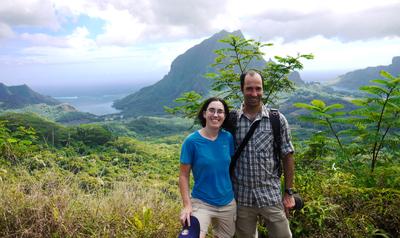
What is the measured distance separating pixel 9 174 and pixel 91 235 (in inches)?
71.7

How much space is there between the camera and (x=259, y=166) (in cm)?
255

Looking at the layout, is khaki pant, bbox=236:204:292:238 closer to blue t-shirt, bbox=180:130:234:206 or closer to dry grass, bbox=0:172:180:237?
blue t-shirt, bbox=180:130:234:206

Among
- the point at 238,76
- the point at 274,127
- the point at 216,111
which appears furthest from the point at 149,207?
the point at 238,76

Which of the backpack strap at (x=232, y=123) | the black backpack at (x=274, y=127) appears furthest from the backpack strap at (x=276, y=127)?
the backpack strap at (x=232, y=123)

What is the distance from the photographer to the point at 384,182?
3.46 m

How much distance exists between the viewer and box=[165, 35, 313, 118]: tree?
15.0 feet

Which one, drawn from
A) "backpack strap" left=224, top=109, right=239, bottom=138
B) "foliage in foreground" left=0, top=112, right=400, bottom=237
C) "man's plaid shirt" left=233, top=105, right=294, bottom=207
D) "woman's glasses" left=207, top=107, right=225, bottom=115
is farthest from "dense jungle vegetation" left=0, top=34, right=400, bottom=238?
"woman's glasses" left=207, top=107, right=225, bottom=115

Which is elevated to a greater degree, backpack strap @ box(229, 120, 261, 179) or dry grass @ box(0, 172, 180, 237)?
backpack strap @ box(229, 120, 261, 179)

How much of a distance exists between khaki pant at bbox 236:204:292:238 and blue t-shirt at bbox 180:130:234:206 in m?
0.26

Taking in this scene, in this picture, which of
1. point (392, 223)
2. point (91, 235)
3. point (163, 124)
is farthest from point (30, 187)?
point (163, 124)

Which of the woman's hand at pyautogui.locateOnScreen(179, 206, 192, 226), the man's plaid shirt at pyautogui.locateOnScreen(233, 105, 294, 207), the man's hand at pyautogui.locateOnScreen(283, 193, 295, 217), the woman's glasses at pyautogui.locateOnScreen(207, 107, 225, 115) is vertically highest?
the woman's glasses at pyautogui.locateOnScreen(207, 107, 225, 115)

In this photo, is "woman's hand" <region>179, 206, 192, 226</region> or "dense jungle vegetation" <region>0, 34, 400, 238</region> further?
"dense jungle vegetation" <region>0, 34, 400, 238</region>

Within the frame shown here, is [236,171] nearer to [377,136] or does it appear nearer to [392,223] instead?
[392,223]

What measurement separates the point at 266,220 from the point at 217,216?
0.44 meters
